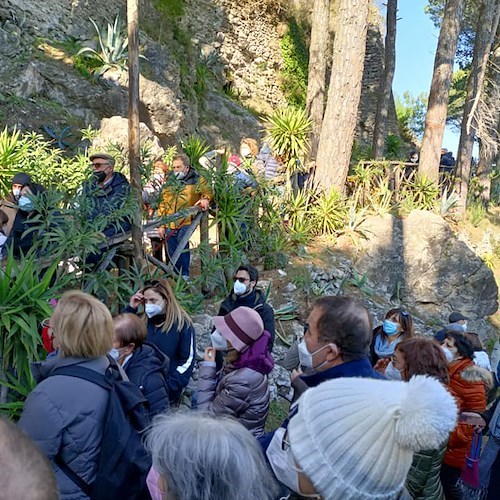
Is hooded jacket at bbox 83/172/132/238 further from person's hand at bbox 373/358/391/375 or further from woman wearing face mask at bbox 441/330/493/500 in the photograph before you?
woman wearing face mask at bbox 441/330/493/500

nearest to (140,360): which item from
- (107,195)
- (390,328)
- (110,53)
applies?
(390,328)

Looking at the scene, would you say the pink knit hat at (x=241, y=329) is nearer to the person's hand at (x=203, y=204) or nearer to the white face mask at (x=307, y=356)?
the white face mask at (x=307, y=356)

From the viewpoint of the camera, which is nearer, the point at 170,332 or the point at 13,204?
the point at 170,332

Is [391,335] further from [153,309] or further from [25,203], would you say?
[25,203]

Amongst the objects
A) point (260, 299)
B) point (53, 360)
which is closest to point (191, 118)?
point (260, 299)

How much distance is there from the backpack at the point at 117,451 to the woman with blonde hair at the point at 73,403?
2 cm

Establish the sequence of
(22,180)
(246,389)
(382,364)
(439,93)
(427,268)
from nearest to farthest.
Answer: (246,389) < (382,364) < (22,180) < (427,268) < (439,93)

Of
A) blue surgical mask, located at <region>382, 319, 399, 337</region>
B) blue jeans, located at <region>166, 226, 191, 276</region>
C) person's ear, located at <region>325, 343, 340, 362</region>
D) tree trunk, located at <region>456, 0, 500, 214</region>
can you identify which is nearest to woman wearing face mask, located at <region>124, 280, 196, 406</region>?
blue surgical mask, located at <region>382, 319, 399, 337</region>

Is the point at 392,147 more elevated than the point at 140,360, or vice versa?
the point at 392,147

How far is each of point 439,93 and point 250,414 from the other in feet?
32.0

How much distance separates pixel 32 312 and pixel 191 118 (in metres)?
11.1

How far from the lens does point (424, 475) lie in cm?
248

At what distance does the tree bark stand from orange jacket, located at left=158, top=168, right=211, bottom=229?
721 mm

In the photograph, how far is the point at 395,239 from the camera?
9.16 m
